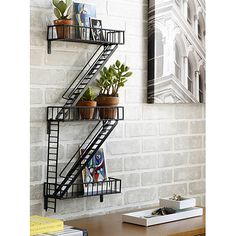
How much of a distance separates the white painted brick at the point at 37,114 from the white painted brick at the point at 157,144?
0.66 metres

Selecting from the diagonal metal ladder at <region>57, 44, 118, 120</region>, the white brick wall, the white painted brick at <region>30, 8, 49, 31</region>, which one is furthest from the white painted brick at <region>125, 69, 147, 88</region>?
the white painted brick at <region>30, 8, 49, 31</region>

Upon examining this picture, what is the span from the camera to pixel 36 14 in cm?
222

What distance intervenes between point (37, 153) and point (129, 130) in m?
0.57

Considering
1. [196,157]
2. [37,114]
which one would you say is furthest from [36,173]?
[196,157]

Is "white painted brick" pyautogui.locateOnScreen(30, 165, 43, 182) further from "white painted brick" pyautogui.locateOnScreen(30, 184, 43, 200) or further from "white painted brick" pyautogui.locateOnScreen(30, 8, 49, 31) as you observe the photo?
"white painted brick" pyautogui.locateOnScreen(30, 8, 49, 31)

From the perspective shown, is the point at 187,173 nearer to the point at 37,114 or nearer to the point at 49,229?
the point at 37,114

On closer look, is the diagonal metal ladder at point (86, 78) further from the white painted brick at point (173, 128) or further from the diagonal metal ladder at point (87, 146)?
the white painted brick at point (173, 128)

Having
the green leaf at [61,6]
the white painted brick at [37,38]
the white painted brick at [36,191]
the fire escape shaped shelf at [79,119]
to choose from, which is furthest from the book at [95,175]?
the green leaf at [61,6]

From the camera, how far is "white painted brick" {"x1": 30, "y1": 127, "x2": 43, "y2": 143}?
221 cm

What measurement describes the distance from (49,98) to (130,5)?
0.70 metres

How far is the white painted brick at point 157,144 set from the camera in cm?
271
